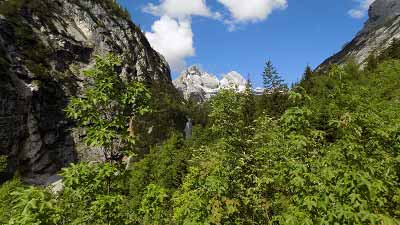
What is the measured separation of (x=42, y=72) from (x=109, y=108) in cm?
9621

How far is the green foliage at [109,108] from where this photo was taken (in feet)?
25.3

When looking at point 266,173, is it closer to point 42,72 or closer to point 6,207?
point 6,207

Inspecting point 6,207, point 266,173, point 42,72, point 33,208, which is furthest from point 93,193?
point 42,72

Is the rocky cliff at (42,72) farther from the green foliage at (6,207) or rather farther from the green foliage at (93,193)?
the green foliage at (93,193)

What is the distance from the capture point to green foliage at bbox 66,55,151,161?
7.71m

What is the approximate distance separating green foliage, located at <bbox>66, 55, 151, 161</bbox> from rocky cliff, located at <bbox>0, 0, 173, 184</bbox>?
8193cm

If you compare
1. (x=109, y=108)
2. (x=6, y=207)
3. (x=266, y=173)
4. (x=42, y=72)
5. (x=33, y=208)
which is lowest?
(x=6, y=207)

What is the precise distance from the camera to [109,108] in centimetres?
797

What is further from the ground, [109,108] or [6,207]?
[109,108]

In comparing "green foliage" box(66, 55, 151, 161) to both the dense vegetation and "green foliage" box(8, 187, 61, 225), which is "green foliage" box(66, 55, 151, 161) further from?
"green foliage" box(8, 187, 61, 225)

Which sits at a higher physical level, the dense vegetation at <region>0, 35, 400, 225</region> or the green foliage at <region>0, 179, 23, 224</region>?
the dense vegetation at <region>0, 35, 400, 225</region>

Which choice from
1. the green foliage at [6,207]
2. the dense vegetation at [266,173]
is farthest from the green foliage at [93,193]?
the green foliage at [6,207]

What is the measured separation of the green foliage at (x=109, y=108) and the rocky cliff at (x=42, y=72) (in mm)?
81927

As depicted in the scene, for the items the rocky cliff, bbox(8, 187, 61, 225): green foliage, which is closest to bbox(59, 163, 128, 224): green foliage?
bbox(8, 187, 61, 225): green foliage
